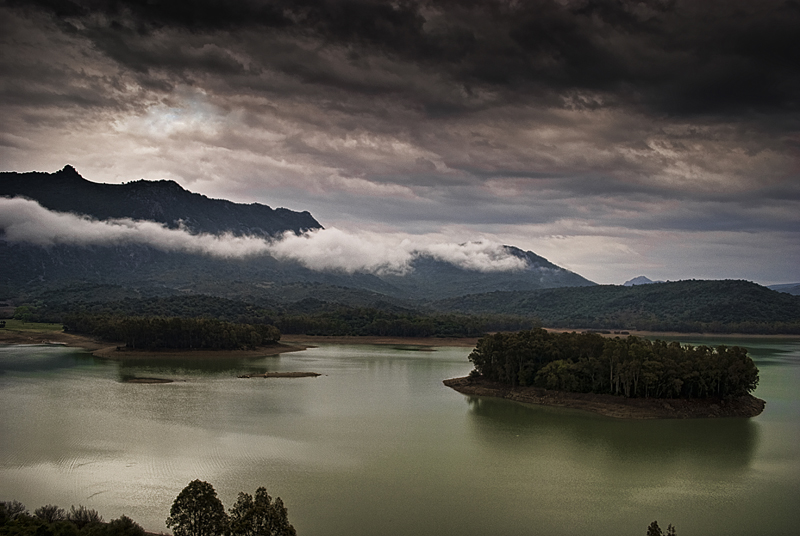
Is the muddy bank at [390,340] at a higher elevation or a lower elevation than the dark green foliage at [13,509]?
higher

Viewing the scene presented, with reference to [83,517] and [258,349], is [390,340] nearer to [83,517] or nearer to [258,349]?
[258,349]

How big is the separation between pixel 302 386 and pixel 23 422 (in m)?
24.6

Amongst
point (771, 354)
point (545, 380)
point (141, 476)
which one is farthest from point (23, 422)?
point (771, 354)

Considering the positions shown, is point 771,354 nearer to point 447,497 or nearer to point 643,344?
point 643,344

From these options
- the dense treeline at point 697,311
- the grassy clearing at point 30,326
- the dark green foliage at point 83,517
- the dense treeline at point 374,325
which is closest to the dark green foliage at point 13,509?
the dark green foliage at point 83,517

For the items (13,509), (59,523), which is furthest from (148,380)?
(59,523)

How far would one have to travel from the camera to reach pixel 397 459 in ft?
110

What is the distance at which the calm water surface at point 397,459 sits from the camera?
84.2 ft

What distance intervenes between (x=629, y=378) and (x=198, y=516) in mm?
37904

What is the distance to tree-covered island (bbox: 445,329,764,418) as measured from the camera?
159 ft

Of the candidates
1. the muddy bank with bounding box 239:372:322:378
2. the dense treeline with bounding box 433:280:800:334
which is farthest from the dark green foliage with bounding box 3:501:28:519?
the dense treeline with bounding box 433:280:800:334

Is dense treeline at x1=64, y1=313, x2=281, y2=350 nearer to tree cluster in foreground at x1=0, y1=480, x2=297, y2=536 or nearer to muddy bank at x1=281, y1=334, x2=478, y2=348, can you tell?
muddy bank at x1=281, y1=334, x2=478, y2=348

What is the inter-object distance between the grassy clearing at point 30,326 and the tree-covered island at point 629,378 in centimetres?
9028

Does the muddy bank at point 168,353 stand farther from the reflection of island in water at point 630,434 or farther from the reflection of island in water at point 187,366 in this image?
the reflection of island in water at point 630,434
